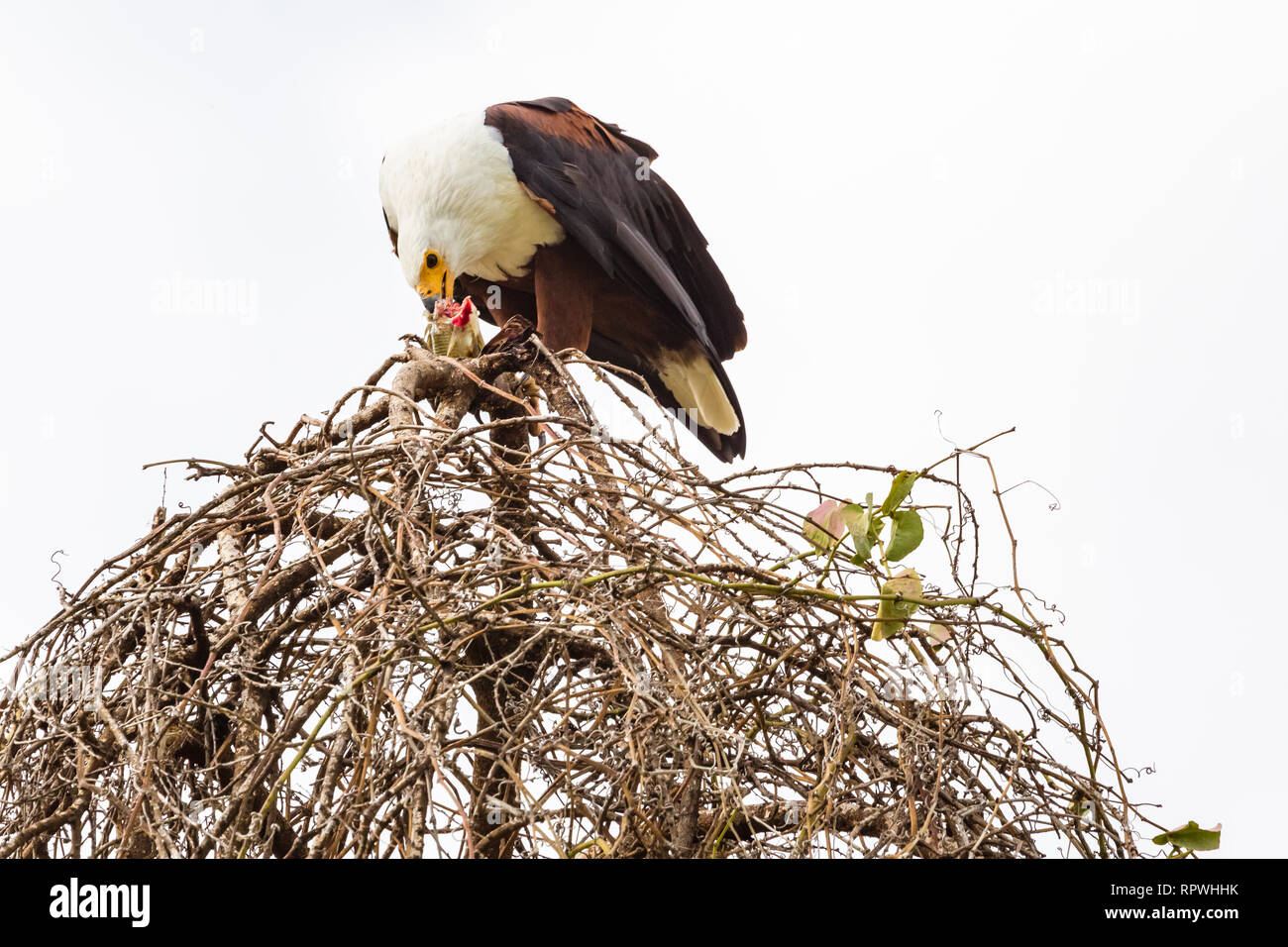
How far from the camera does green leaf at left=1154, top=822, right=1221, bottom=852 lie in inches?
59.4

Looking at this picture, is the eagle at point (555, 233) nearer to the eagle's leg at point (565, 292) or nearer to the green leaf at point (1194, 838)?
the eagle's leg at point (565, 292)

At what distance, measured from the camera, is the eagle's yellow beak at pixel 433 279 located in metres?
3.34

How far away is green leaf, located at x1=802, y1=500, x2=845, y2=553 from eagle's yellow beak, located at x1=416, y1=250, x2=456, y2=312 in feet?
6.12

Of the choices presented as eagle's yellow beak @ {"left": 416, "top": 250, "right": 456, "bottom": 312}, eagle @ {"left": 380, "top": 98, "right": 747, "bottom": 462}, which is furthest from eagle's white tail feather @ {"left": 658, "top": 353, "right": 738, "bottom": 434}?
eagle's yellow beak @ {"left": 416, "top": 250, "right": 456, "bottom": 312}

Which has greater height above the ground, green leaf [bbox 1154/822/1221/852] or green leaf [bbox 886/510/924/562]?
green leaf [bbox 886/510/924/562]

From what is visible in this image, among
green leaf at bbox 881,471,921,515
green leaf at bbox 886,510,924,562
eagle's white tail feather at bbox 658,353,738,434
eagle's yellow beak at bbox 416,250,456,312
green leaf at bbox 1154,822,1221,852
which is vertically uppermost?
eagle's yellow beak at bbox 416,250,456,312

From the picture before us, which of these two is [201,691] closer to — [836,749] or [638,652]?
[638,652]

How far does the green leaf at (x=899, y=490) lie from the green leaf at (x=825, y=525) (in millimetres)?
62

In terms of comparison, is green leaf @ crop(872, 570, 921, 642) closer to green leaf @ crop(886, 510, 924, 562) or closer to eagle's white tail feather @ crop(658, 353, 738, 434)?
green leaf @ crop(886, 510, 924, 562)

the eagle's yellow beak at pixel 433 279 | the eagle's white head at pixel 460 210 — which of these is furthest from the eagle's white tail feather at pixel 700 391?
the eagle's yellow beak at pixel 433 279

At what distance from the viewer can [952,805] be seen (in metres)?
1.57

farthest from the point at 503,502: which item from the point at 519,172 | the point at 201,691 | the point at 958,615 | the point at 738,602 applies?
the point at 519,172
